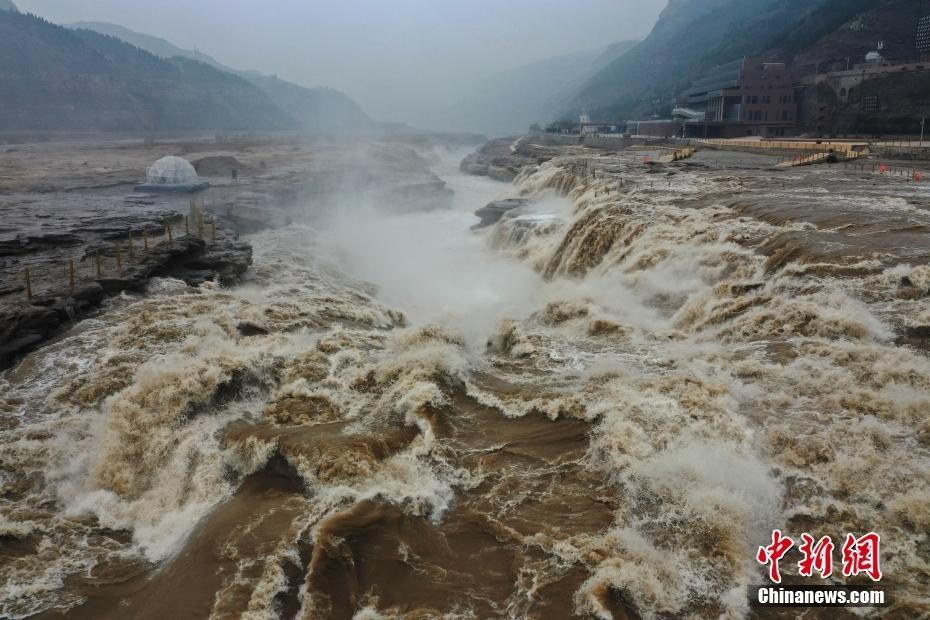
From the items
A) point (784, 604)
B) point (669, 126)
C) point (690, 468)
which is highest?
point (669, 126)

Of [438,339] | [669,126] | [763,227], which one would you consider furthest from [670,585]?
[669,126]

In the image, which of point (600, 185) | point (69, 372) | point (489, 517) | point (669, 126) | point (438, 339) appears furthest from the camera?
point (669, 126)

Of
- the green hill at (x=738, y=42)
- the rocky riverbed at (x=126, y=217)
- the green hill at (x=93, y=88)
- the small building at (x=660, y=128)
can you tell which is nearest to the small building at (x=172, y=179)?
the rocky riverbed at (x=126, y=217)

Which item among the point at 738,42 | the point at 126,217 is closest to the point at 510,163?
the point at 126,217

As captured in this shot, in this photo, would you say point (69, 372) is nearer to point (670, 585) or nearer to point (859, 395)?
point (670, 585)

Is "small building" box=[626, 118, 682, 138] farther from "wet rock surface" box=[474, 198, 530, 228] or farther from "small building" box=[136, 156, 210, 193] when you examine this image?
"small building" box=[136, 156, 210, 193]

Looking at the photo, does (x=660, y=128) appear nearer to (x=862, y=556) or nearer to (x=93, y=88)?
(x=862, y=556)

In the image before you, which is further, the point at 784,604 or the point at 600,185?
the point at 600,185

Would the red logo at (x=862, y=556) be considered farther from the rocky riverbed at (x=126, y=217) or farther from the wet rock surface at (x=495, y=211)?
the wet rock surface at (x=495, y=211)
